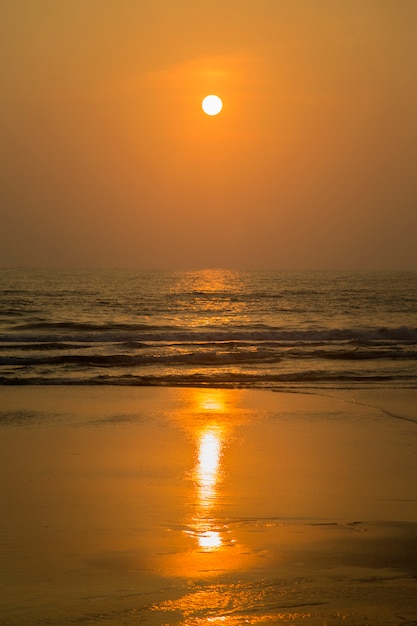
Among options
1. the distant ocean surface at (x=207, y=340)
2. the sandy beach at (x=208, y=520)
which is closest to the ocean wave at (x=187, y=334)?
the distant ocean surface at (x=207, y=340)

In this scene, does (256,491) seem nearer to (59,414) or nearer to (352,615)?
(352,615)

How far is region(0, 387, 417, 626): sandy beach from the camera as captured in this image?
492cm

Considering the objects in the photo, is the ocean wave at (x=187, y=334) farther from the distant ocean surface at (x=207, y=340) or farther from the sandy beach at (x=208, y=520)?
the sandy beach at (x=208, y=520)

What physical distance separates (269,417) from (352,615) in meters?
8.31

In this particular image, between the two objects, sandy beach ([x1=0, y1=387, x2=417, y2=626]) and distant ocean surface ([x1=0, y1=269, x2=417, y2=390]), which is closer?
sandy beach ([x1=0, y1=387, x2=417, y2=626])

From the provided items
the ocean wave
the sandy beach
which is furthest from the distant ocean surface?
the sandy beach

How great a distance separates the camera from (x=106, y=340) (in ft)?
105

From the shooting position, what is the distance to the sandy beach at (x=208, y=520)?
4918 mm

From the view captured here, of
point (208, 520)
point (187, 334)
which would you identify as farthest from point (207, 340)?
point (208, 520)

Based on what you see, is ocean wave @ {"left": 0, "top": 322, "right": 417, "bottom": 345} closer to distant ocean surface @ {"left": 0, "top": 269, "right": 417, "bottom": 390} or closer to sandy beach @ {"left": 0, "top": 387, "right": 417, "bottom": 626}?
distant ocean surface @ {"left": 0, "top": 269, "right": 417, "bottom": 390}

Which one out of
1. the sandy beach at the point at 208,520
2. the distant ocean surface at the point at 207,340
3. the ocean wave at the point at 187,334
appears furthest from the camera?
the ocean wave at the point at 187,334

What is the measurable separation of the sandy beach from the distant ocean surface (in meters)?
7.09

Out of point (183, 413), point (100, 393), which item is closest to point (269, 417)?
point (183, 413)

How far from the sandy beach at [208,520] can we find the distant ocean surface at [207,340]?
23.2ft
